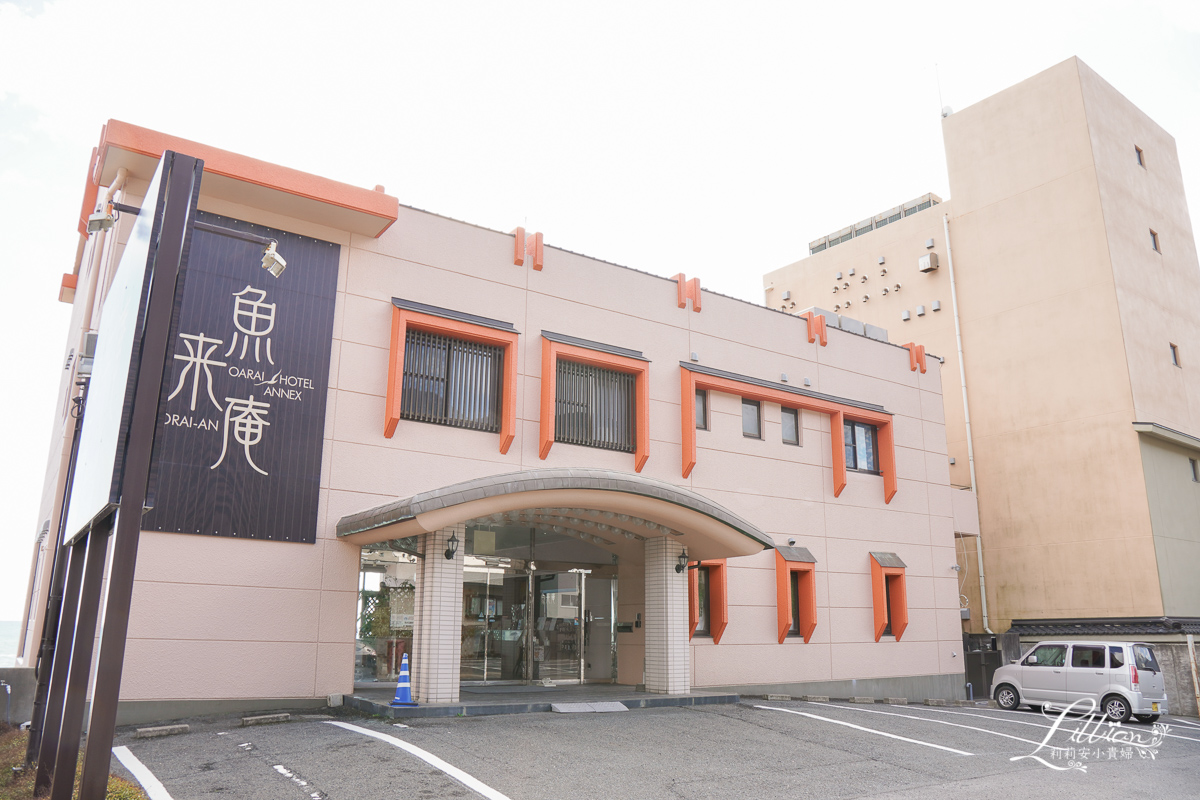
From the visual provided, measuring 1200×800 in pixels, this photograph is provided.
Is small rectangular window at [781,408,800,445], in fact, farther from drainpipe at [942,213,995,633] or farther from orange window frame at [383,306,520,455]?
drainpipe at [942,213,995,633]

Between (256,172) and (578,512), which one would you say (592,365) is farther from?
(256,172)

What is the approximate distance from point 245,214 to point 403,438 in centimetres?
418

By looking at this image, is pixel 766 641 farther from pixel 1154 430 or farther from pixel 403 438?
pixel 1154 430

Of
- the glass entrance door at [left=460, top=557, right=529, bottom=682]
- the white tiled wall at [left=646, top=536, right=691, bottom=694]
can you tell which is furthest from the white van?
the glass entrance door at [left=460, top=557, right=529, bottom=682]

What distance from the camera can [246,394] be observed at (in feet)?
40.1

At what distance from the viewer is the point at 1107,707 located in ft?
50.4

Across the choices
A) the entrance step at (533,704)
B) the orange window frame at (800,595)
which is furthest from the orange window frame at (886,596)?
the entrance step at (533,704)

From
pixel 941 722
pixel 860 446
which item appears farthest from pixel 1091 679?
pixel 860 446

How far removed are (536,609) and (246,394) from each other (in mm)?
6777

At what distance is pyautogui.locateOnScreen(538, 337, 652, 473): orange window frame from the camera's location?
14.8 meters

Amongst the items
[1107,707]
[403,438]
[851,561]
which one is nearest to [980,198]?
[851,561]

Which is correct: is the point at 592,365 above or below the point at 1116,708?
above

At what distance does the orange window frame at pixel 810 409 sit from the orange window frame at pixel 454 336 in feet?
12.5

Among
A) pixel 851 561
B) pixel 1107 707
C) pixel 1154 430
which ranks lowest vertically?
pixel 1107 707
